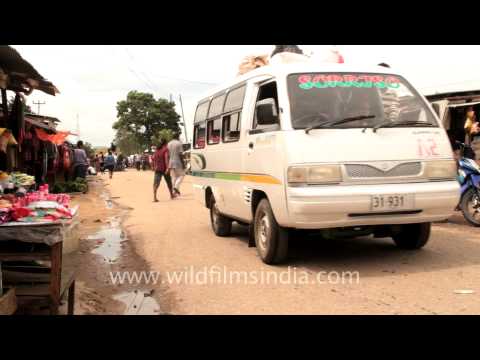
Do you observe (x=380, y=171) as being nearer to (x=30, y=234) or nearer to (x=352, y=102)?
(x=352, y=102)

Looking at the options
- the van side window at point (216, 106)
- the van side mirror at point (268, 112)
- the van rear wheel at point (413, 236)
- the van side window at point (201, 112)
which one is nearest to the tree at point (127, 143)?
the van side window at point (201, 112)

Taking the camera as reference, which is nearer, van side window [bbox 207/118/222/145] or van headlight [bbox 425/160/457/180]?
van headlight [bbox 425/160/457/180]

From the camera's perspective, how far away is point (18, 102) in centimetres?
664

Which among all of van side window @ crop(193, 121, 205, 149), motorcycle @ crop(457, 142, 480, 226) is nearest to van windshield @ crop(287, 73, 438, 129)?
motorcycle @ crop(457, 142, 480, 226)

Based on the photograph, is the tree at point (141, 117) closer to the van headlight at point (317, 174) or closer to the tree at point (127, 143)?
the tree at point (127, 143)

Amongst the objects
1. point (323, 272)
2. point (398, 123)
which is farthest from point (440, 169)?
point (323, 272)

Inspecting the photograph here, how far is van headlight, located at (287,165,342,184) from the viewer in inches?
190

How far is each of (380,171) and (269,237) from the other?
146cm

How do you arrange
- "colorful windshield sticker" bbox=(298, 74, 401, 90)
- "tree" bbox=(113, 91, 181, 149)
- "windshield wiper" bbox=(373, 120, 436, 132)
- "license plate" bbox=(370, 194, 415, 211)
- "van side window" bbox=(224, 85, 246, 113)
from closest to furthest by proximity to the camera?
"license plate" bbox=(370, 194, 415, 211), "windshield wiper" bbox=(373, 120, 436, 132), "colorful windshield sticker" bbox=(298, 74, 401, 90), "van side window" bbox=(224, 85, 246, 113), "tree" bbox=(113, 91, 181, 149)

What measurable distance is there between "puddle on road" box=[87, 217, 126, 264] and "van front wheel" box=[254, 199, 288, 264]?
86.5 inches

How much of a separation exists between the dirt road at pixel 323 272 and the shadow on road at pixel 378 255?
0.01 m

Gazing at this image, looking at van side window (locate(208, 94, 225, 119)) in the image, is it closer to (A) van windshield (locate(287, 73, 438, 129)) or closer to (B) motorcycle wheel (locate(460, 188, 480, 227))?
(A) van windshield (locate(287, 73, 438, 129))

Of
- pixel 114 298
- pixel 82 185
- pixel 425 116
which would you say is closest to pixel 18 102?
pixel 114 298
